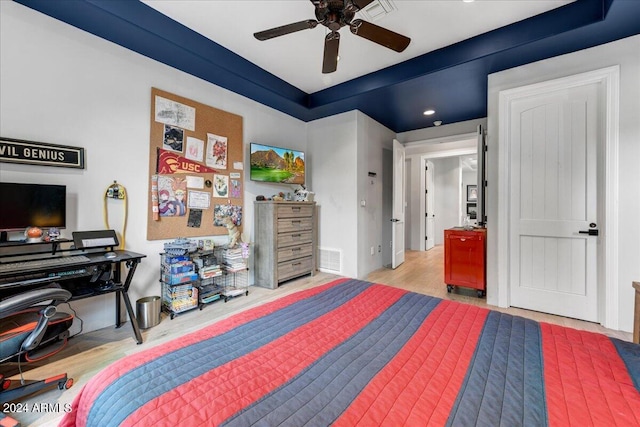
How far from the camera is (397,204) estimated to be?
14.9 feet

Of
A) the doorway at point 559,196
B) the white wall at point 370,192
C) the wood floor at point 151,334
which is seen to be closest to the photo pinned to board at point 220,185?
the wood floor at point 151,334

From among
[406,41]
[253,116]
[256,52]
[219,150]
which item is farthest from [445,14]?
[219,150]

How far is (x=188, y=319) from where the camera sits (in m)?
2.62

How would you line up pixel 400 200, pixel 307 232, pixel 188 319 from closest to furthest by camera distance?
pixel 188 319
pixel 307 232
pixel 400 200

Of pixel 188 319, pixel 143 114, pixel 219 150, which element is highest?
pixel 143 114

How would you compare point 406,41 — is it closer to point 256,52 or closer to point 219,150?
point 256,52

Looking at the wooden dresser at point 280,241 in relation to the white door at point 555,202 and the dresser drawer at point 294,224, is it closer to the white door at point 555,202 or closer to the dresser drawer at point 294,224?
the dresser drawer at point 294,224

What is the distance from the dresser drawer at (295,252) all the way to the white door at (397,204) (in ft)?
4.97

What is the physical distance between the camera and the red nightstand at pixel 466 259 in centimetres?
315

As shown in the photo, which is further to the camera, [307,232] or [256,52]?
[307,232]

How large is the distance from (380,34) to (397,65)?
4.37 ft

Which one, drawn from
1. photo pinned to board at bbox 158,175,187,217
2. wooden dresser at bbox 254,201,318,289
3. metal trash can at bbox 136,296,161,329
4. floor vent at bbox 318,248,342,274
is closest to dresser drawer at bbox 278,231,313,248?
wooden dresser at bbox 254,201,318,289

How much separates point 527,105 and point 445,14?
1318 millimetres

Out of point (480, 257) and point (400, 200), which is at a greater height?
point (400, 200)
